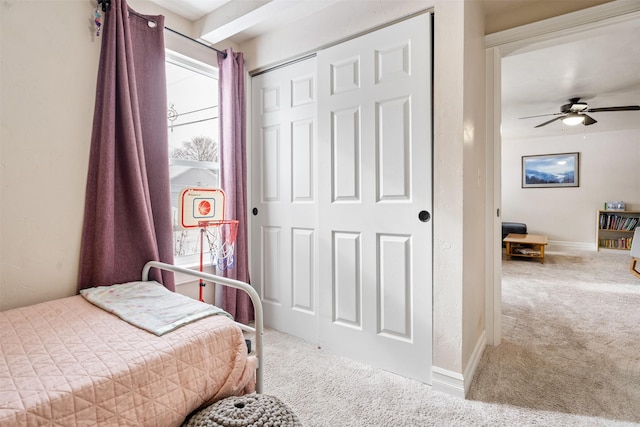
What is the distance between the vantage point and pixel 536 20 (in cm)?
199

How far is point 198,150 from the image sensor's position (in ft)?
8.18

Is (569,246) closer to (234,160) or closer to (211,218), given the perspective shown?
(234,160)

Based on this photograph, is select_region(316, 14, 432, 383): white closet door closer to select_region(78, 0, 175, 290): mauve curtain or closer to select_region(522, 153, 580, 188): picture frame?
select_region(78, 0, 175, 290): mauve curtain

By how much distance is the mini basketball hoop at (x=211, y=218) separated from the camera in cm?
188

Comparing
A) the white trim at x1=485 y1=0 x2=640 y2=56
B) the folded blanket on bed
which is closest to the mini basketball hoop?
the folded blanket on bed

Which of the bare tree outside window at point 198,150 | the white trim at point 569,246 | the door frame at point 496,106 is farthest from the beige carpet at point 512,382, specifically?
the white trim at point 569,246

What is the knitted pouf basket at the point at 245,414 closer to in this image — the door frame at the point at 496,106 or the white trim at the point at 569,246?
the door frame at the point at 496,106

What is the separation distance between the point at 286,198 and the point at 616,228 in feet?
22.8

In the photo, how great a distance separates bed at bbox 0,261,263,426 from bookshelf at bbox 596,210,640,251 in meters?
7.54

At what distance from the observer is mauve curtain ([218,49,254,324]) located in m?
2.43

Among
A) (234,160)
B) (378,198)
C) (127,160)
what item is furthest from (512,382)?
(127,160)

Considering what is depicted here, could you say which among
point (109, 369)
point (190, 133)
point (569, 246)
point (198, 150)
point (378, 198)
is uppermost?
point (190, 133)

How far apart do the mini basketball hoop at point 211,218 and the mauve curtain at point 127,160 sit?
0.73 ft

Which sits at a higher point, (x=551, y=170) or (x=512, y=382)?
(x=551, y=170)
